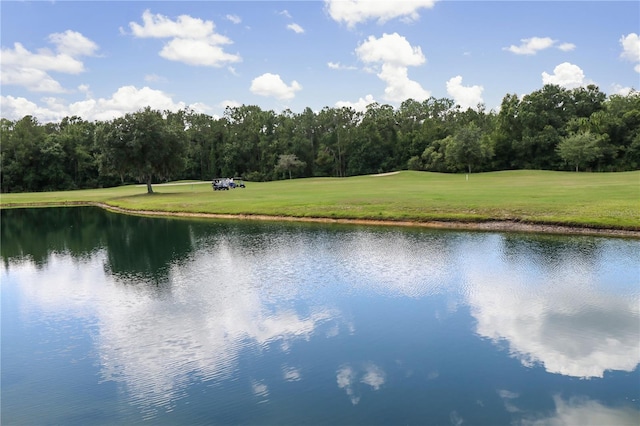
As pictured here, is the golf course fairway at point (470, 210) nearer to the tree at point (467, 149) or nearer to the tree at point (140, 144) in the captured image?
the tree at point (140, 144)

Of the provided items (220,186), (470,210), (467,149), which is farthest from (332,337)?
(467,149)

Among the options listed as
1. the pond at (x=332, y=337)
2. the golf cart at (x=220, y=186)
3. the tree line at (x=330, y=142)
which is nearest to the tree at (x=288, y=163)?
the tree line at (x=330, y=142)

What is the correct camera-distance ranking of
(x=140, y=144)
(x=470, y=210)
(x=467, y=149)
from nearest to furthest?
(x=470, y=210)
(x=140, y=144)
(x=467, y=149)

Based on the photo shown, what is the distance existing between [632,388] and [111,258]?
23.0 m

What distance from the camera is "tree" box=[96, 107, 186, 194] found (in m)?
58.8

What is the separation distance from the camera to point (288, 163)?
332 ft

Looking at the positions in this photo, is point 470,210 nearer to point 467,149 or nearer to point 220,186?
point 220,186

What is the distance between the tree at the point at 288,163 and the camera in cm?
10100

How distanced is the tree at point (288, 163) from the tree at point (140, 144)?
3918cm

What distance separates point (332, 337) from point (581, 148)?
77.4m

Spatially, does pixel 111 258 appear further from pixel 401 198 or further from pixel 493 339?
pixel 401 198

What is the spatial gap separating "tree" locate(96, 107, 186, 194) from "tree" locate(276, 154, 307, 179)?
3918 centimetres

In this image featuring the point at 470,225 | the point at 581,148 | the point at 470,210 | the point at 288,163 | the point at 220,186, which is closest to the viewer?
the point at 470,225

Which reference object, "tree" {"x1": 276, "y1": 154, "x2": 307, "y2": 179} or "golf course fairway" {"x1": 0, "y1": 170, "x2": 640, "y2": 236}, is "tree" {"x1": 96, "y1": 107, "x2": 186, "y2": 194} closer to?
"golf course fairway" {"x1": 0, "y1": 170, "x2": 640, "y2": 236}
